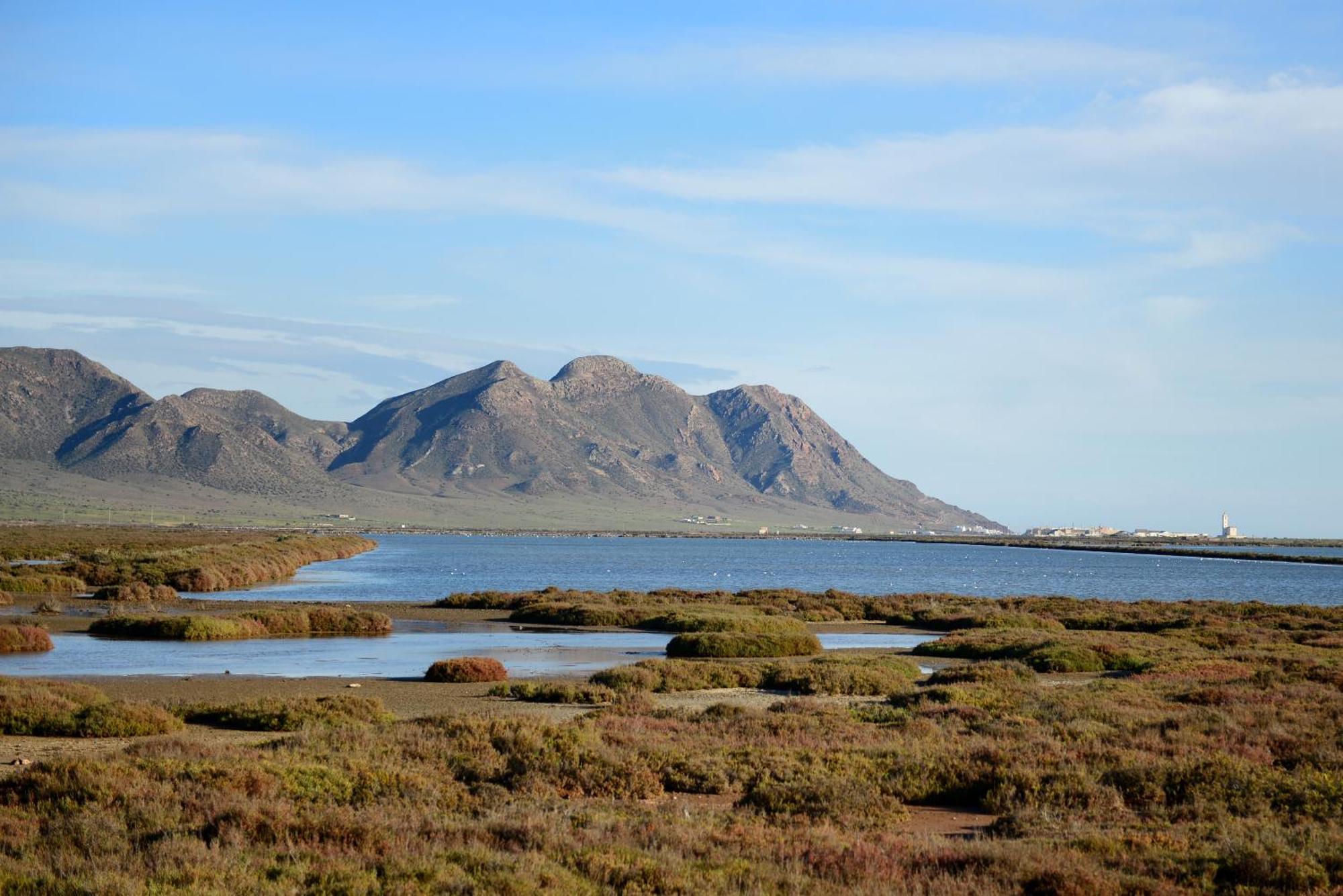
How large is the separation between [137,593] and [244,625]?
575 inches

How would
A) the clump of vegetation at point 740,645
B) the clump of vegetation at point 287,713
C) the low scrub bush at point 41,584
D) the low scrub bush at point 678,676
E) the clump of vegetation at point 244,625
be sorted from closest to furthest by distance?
the clump of vegetation at point 287,713
the low scrub bush at point 678,676
the clump of vegetation at point 740,645
the clump of vegetation at point 244,625
the low scrub bush at point 41,584

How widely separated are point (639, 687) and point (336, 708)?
8.43m

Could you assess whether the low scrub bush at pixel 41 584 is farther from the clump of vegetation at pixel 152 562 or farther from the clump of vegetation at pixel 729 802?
the clump of vegetation at pixel 729 802

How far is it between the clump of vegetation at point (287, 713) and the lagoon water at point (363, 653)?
8680 mm

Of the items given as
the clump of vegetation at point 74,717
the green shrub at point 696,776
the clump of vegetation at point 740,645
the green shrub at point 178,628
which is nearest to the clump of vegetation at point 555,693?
the clump of vegetation at point 74,717

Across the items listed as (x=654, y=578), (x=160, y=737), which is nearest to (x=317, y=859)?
(x=160, y=737)

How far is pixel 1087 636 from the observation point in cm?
4584

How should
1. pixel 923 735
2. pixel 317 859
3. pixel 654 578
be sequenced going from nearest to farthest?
pixel 317 859 → pixel 923 735 → pixel 654 578

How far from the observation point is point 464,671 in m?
30.5

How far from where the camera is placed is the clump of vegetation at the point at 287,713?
21.1 m

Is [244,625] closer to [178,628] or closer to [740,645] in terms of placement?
[178,628]

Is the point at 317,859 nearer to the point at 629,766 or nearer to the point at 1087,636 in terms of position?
the point at 629,766

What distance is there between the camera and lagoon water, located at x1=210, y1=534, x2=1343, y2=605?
82.8 metres

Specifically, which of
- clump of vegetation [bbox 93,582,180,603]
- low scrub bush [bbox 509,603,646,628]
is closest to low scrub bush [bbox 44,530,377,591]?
clump of vegetation [bbox 93,582,180,603]
